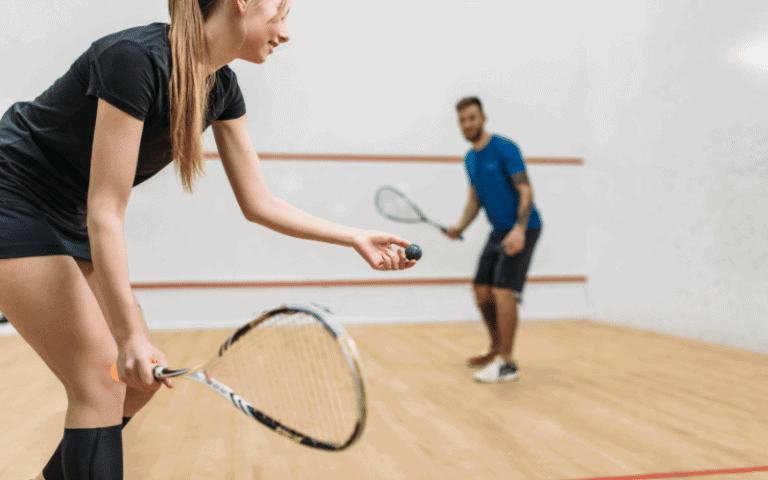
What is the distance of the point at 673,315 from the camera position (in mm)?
3836

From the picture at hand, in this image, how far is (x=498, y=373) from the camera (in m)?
2.61

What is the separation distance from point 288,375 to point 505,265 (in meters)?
1.85

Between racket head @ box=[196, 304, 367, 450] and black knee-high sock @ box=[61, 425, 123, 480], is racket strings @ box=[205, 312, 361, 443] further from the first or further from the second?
black knee-high sock @ box=[61, 425, 123, 480]

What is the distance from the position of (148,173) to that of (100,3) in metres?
3.77

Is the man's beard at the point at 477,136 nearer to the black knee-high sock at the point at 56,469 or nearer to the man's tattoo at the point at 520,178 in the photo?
the man's tattoo at the point at 520,178

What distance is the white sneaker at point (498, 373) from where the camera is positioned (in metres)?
2.59

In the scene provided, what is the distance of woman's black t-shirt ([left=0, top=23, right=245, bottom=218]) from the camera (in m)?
0.75

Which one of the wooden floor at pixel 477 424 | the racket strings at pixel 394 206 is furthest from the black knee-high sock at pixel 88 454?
the racket strings at pixel 394 206

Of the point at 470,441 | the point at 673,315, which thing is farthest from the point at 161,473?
the point at 673,315

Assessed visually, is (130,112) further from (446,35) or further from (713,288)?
(446,35)

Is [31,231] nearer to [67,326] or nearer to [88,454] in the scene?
[67,326]

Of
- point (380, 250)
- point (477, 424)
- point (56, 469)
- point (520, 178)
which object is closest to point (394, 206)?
point (520, 178)

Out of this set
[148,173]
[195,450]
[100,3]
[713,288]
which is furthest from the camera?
[100,3]

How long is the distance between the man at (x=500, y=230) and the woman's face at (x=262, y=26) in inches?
75.5
